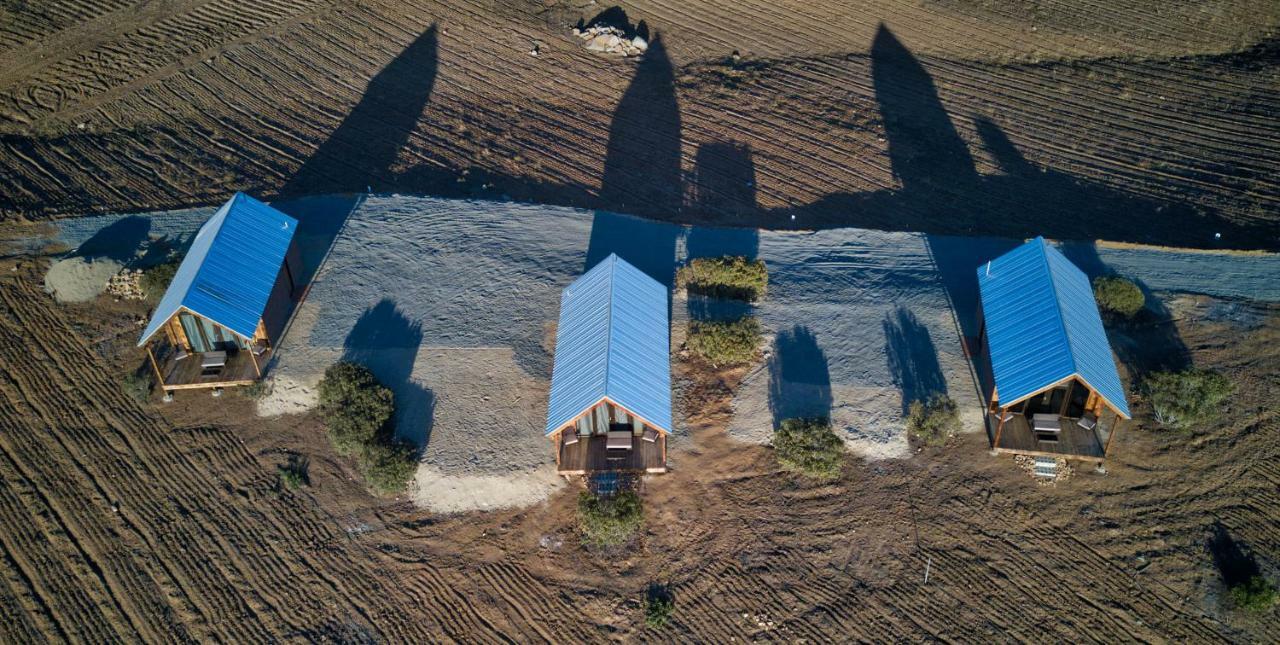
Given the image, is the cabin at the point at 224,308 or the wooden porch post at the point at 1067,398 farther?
the cabin at the point at 224,308

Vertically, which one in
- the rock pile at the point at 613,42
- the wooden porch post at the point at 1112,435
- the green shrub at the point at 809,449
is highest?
the rock pile at the point at 613,42

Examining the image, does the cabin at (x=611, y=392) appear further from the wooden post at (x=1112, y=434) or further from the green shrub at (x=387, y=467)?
the wooden post at (x=1112, y=434)

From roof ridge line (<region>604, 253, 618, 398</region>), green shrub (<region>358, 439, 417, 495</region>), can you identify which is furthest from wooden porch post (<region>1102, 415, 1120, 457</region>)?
green shrub (<region>358, 439, 417, 495</region>)

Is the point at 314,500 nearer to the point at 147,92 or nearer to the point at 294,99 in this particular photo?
the point at 294,99

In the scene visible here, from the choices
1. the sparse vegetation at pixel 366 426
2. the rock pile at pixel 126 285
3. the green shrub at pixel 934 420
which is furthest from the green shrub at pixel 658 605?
the rock pile at pixel 126 285

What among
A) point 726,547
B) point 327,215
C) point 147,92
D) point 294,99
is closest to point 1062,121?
point 726,547

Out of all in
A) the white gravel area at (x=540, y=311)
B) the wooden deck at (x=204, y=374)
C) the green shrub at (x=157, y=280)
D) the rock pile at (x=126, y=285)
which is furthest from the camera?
the rock pile at (x=126, y=285)

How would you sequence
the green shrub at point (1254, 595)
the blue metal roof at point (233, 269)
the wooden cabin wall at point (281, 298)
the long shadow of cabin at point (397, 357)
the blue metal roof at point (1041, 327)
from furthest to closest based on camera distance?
the wooden cabin wall at point (281, 298) < the blue metal roof at point (233, 269) < the long shadow of cabin at point (397, 357) < the blue metal roof at point (1041, 327) < the green shrub at point (1254, 595)
